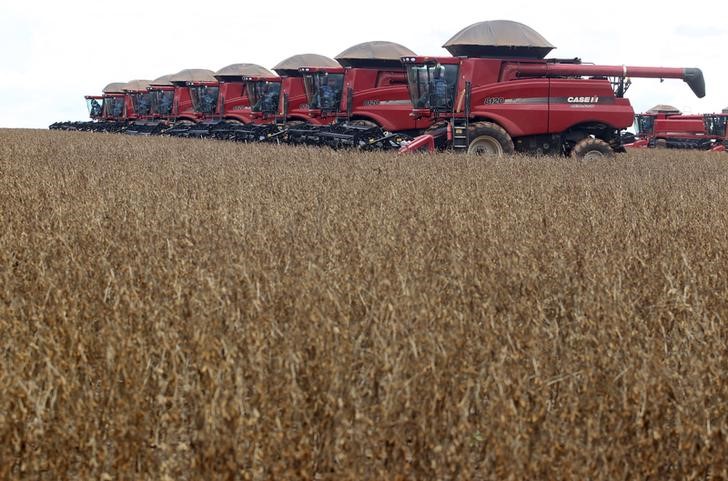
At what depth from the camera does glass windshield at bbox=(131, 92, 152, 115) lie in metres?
36.2

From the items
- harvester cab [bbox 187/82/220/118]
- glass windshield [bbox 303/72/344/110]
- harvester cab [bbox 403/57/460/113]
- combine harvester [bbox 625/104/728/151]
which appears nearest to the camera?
harvester cab [bbox 403/57/460/113]

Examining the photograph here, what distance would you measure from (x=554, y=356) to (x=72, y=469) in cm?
159

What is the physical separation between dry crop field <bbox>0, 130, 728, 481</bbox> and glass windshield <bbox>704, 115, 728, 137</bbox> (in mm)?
29995

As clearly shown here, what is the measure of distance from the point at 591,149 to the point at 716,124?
70.2 ft

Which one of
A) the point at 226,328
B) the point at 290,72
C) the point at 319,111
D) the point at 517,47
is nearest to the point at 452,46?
the point at 517,47

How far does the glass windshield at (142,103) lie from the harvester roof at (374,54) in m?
15.6

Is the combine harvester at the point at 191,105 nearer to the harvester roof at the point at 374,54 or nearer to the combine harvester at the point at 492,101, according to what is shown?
the harvester roof at the point at 374,54

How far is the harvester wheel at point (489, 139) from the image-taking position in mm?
15477

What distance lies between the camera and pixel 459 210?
6812 mm

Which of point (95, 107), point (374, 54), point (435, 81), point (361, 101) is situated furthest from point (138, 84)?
point (435, 81)

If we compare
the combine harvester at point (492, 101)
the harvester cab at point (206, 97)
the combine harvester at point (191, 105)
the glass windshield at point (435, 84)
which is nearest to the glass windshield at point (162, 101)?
the combine harvester at point (191, 105)

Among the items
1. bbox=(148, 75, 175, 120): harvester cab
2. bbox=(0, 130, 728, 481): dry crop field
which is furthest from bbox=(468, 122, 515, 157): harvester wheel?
bbox=(148, 75, 175, 120): harvester cab

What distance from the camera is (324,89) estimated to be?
69.3ft

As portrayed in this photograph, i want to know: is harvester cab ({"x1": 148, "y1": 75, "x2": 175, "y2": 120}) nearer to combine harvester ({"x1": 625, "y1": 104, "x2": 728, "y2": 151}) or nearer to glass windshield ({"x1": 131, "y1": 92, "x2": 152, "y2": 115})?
glass windshield ({"x1": 131, "y1": 92, "x2": 152, "y2": 115})
